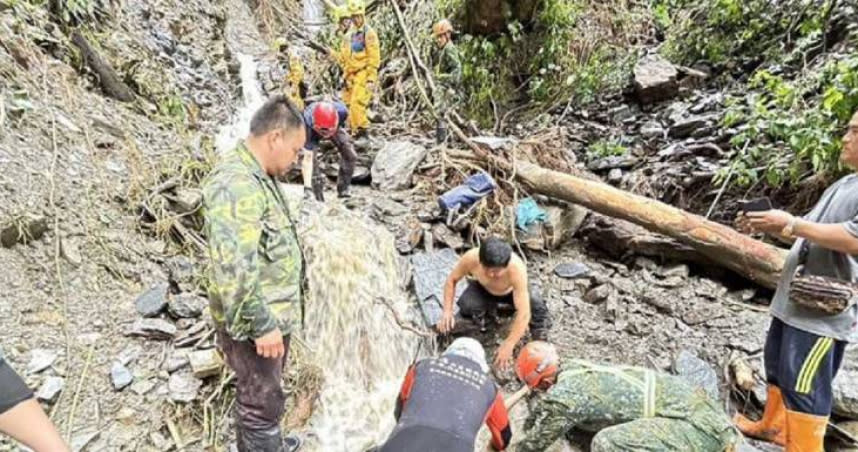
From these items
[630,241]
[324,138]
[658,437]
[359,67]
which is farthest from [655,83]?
[658,437]

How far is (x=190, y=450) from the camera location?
2875 millimetres

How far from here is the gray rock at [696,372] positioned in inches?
136

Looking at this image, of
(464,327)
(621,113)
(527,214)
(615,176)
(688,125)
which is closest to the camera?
(464,327)

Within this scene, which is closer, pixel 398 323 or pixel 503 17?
pixel 398 323

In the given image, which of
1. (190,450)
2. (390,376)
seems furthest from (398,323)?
(190,450)

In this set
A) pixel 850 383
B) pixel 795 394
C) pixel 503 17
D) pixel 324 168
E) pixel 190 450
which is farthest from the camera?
pixel 503 17

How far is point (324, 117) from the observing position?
4.93 meters

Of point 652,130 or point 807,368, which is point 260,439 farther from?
point 652,130

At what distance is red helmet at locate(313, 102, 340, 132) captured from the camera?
4.93 meters

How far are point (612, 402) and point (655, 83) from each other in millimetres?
5439

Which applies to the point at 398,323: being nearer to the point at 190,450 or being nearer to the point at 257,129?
the point at 190,450

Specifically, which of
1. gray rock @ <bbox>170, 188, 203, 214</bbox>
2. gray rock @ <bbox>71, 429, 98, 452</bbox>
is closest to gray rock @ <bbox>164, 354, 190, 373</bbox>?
gray rock @ <bbox>71, 429, 98, 452</bbox>

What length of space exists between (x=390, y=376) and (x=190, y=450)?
1651 mm

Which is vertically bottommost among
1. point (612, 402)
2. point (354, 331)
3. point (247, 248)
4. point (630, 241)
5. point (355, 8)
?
point (354, 331)
